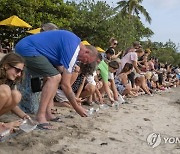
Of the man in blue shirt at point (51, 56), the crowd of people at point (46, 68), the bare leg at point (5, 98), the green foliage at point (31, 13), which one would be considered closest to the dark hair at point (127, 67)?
the crowd of people at point (46, 68)

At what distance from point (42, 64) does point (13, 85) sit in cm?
61

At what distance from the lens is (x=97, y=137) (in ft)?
11.8

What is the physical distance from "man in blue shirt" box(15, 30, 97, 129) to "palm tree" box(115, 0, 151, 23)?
34277 millimetres

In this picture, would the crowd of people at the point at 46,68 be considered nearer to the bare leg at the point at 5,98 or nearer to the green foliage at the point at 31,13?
the bare leg at the point at 5,98

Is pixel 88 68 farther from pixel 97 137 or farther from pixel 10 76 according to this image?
pixel 10 76

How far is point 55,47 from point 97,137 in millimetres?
1138

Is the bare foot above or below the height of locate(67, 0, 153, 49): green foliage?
below

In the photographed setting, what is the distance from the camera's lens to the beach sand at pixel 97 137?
10.1 ft

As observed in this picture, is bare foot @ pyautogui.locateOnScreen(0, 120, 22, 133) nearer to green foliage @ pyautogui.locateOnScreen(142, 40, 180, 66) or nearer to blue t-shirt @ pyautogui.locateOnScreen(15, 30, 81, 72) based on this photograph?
blue t-shirt @ pyautogui.locateOnScreen(15, 30, 81, 72)

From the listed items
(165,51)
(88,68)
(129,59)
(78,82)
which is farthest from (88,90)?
(165,51)

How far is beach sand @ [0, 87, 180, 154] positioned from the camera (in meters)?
3.09

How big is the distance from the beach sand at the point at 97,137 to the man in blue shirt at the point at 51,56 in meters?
0.36

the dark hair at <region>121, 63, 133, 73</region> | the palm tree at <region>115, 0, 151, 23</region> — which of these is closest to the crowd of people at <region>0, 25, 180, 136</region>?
the dark hair at <region>121, 63, 133, 73</region>

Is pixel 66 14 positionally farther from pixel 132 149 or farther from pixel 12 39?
pixel 132 149
